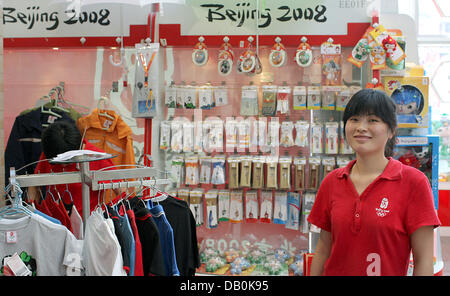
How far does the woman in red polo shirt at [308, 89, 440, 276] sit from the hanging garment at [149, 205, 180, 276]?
0.84m

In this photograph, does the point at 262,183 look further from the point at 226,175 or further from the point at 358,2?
the point at 358,2

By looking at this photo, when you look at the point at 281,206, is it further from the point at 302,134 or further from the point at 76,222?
the point at 76,222

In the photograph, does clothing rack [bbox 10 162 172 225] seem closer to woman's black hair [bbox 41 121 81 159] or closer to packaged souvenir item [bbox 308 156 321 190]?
woman's black hair [bbox 41 121 81 159]

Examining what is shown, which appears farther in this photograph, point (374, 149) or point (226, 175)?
point (226, 175)

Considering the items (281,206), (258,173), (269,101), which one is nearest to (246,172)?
(258,173)

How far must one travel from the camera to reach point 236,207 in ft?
14.1

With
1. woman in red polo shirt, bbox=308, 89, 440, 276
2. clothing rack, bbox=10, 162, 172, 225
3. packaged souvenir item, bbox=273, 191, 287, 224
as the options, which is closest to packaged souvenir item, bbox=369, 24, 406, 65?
packaged souvenir item, bbox=273, 191, 287, 224

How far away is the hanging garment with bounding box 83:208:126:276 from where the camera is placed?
1.90 metres

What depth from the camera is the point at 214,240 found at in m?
4.51

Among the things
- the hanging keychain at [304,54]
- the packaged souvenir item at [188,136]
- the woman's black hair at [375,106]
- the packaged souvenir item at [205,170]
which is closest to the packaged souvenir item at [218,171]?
the packaged souvenir item at [205,170]

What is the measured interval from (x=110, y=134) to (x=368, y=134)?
2.82 m

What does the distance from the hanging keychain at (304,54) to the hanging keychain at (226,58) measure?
603mm
